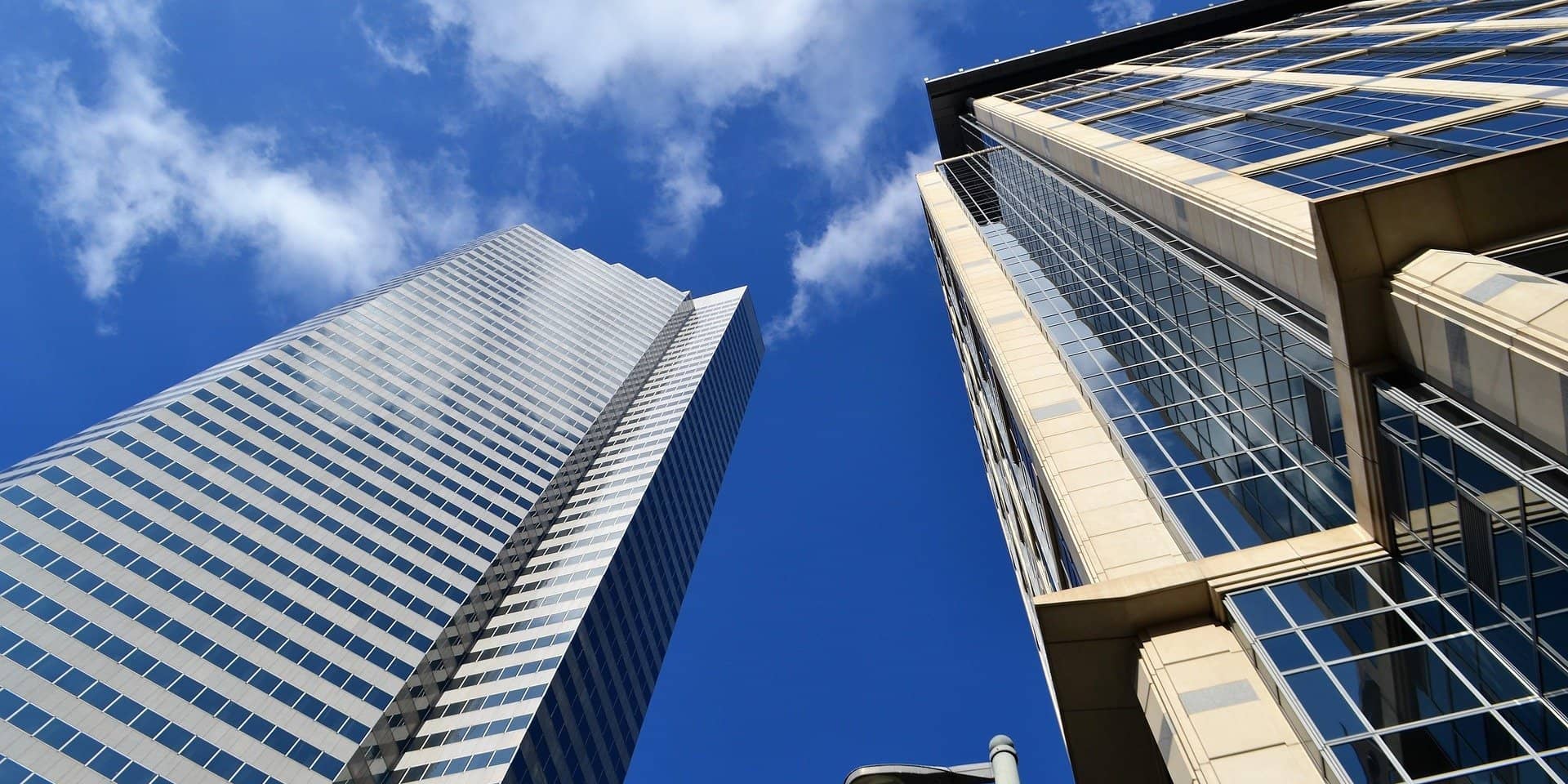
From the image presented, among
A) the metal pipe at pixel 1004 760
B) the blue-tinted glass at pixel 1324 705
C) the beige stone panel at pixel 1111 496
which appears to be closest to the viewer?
the metal pipe at pixel 1004 760

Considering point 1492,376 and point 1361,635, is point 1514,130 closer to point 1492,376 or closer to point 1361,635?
point 1492,376

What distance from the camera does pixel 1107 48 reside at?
8081 cm

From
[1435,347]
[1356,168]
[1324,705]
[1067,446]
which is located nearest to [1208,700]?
Result: [1324,705]

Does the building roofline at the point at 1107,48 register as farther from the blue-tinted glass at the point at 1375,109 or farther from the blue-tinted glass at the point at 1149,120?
the blue-tinted glass at the point at 1375,109

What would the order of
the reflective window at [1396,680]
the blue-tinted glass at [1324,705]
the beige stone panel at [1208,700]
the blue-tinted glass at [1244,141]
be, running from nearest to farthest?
the reflective window at [1396,680]
the blue-tinted glass at [1324,705]
the beige stone panel at [1208,700]
the blue-tinted glass at [1244,141]

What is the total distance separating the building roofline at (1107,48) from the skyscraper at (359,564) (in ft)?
183

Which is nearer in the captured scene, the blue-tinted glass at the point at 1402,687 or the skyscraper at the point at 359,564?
the blue-tinted glass at the point at 1402,687

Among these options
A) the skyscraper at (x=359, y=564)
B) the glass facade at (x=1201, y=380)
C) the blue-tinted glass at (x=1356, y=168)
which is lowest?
the skyscraper at (x=359, y=564)

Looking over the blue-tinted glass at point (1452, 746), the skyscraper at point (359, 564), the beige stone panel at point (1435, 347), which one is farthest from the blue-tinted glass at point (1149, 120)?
the skyscraper at point (359, 564)

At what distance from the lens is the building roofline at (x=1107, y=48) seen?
3127 inches

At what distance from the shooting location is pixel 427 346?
3947 inches

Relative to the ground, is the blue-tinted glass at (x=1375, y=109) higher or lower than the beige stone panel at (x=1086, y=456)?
higher

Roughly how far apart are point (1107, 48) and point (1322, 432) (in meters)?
73.1

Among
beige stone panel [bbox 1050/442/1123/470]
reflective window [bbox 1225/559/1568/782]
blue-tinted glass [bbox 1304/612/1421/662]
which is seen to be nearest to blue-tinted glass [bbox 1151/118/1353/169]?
beige stone panel [bbox 1050/442/1123/470]
